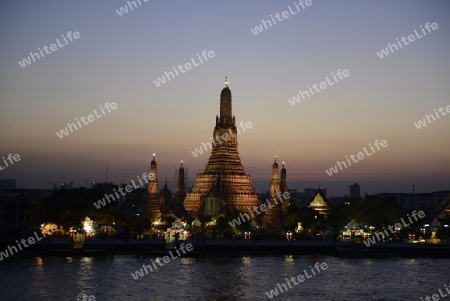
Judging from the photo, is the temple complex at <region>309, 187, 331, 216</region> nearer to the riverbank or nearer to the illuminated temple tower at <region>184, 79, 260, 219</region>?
the illuminated temple tower at <region>184, 79, 260, 219</region>

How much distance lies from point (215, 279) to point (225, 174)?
52469 mm

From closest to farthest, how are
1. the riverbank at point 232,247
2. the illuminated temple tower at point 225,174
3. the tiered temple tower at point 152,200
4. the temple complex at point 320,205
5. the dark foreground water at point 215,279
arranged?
the dark foreground water at point 215,279, the riverbank at point 232,247, the tiered temple tower at point 152,200, the illuminated temple tower at point 225,174, the temple complex at point 320,205

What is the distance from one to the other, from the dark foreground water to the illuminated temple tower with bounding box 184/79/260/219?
109ft

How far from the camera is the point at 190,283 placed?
5916cm

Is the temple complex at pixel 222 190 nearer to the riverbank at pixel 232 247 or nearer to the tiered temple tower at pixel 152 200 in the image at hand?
the tiered temple tower at pixel 152 200

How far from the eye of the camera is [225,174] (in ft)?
372

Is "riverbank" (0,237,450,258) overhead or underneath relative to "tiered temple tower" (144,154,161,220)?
underneath

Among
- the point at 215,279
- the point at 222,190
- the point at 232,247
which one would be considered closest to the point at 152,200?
the point at 222,190

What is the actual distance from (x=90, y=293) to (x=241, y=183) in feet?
204

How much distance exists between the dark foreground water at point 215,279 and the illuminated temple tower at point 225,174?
3332 centimetres

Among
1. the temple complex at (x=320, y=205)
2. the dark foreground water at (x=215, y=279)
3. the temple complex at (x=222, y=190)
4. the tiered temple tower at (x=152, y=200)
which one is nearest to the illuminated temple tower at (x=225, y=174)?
the temple complex at (x=222, y=190)

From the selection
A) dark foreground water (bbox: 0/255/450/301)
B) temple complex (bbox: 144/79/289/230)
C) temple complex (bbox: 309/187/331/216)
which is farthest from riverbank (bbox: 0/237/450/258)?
temple complex (bbox: 309/187/331/216)

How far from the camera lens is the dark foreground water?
54.0m

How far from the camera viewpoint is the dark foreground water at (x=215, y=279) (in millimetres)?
54000
